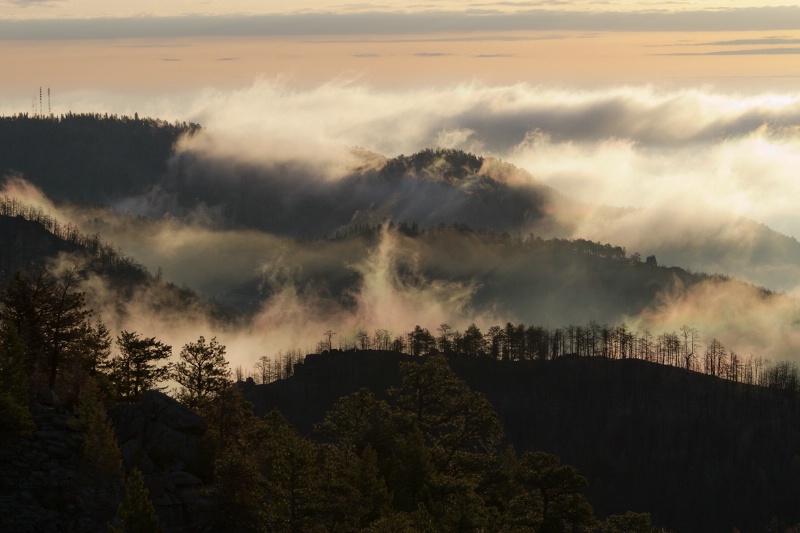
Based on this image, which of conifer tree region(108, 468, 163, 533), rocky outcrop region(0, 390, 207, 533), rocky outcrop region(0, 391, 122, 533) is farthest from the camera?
rocky outcrop region(0, 390, 207, 533)

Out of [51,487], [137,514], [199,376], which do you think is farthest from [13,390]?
[199,376]

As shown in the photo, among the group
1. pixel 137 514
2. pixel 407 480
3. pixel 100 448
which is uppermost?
pixel 100 448

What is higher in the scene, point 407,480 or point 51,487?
point 407,480

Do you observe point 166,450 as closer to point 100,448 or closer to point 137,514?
point 100,448

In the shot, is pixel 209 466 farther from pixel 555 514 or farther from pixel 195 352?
pixel 555 514

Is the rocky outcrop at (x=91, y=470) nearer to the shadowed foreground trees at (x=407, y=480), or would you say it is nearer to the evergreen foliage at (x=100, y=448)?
the evergreen foliage at (x=100, y=448)

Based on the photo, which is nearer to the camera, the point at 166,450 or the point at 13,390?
the point at 13,390

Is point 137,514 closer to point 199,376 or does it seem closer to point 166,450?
point 166,450

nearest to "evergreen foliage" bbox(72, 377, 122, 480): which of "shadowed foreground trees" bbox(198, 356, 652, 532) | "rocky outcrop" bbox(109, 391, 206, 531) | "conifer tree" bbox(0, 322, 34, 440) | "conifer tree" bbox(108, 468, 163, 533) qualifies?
"rocky outcrop" bbox(109, 391, 206, 531)

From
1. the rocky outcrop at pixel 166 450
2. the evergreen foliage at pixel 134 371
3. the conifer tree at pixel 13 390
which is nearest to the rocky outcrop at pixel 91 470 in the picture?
the rocky outcrop at pixel 166 450

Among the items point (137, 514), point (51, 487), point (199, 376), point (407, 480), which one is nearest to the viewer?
point (137, 514)

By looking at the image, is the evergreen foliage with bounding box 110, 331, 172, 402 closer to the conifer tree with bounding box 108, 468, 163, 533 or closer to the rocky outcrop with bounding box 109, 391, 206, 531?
the rocky outcrop with bounding box 109, 391, 206, 531

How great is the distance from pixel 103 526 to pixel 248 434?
32.3 m

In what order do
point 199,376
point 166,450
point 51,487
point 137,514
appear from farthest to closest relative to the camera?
point 199,376, point 166,450, point 51,487, point 137,514
